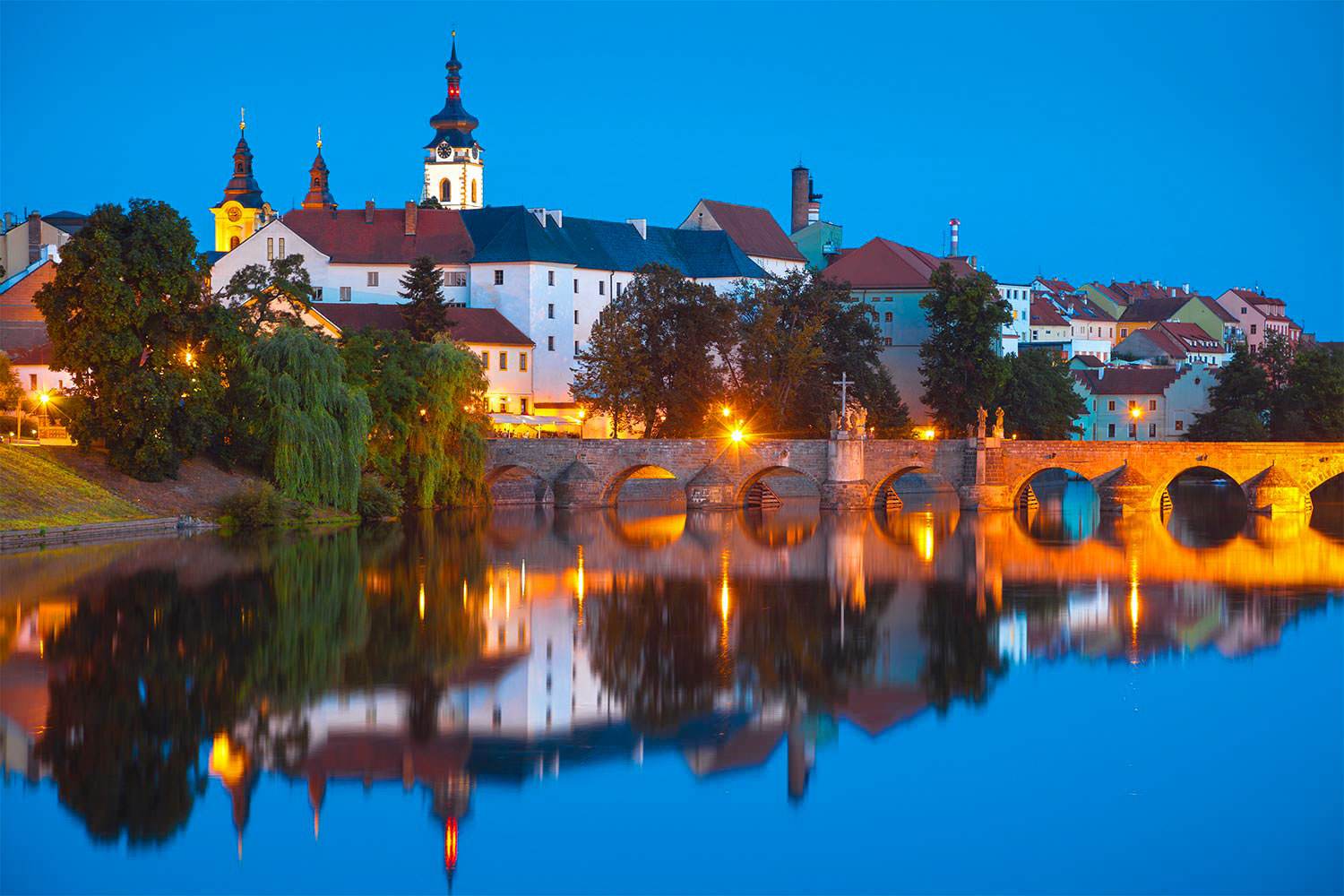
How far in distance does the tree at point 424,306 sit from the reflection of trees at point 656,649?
32633 millimetres

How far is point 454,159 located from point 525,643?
299 ft

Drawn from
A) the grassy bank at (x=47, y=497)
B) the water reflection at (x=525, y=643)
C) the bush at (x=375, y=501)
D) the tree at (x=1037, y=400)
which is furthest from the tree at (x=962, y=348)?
the grassy bank at (x=47, y=497)

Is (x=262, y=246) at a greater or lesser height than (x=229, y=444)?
greater

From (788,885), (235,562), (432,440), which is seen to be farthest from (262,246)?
(788,885)

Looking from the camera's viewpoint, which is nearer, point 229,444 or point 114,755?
point 114,755

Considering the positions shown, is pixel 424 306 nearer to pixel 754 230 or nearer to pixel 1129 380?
pixel 754 230

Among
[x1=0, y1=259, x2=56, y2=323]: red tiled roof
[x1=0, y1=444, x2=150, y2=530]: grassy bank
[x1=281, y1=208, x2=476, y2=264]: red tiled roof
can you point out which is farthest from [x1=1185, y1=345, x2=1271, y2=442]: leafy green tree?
[x1=0, y1=259, x2=56, y2=323]: red tiled roof

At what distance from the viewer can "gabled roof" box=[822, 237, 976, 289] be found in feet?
287

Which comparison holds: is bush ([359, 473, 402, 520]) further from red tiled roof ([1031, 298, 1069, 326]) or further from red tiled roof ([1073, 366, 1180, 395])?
red tiled roof ([1031, 298, 1069, 326])

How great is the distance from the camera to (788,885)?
53.5 feet

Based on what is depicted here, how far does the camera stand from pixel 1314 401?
79.0 meters

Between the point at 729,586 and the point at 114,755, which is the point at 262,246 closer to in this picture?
the point at 729,586

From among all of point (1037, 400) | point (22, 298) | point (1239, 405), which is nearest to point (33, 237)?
point (22, 298)

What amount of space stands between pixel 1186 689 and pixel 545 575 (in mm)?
16669
